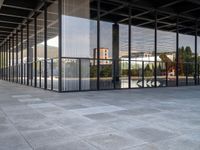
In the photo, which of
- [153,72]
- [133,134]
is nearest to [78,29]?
[153,72]

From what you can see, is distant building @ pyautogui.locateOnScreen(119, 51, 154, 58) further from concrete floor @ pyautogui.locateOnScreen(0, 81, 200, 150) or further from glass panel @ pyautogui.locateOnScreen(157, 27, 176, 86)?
concrete floor @ pyautogui.locateOnScreen(0, 81, 200, 150)

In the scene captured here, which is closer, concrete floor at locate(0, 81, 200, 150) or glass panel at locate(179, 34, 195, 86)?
concrete floor at locate(0, 81, 200, 150)

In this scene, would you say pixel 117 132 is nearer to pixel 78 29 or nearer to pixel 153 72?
pixel 78 29

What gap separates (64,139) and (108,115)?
1.67m

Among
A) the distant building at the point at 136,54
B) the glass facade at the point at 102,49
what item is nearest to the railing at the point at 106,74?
the glass facade at the point at 102,49

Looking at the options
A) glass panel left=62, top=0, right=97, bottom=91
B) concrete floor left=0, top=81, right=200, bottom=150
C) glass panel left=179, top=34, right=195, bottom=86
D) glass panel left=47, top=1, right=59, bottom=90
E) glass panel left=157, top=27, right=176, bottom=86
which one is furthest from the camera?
glass panel left=179, top=34, right=195, bottom=86

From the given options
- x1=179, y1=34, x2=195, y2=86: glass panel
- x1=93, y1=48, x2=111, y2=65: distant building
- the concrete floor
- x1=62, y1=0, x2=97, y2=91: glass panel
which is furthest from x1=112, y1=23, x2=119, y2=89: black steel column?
the concrete floor

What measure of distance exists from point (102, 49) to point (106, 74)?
120 cm

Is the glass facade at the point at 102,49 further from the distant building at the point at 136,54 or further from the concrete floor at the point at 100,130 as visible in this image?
the concrete floor at the point at 100,130

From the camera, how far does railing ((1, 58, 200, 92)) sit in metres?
9.25

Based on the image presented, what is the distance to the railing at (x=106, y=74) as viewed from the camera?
925 centimetres

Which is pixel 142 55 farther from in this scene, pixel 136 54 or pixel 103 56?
pixel 103 56

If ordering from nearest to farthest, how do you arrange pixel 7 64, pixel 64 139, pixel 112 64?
pixel 64 139 < pixel 112 64 < pixel 7 64

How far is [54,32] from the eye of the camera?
9547 mm
